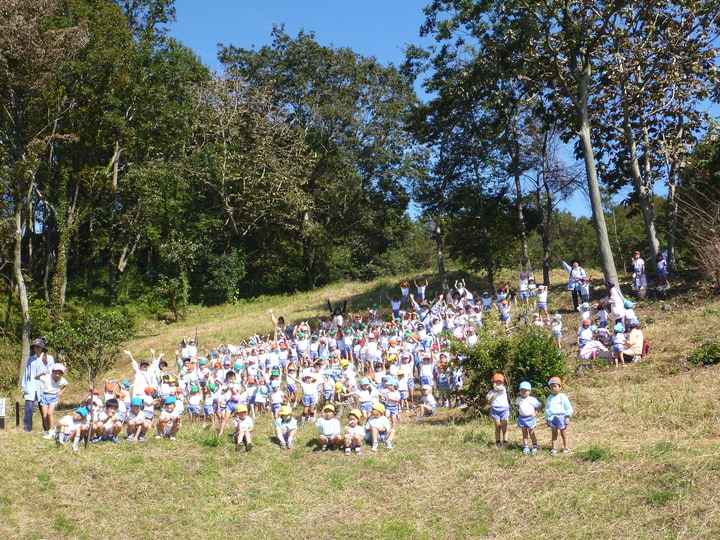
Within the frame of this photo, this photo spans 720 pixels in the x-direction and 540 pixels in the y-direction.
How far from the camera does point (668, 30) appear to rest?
22.7 meters

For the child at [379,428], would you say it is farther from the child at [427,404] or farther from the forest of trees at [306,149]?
the forest of trees at [306,149]

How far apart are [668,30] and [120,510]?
2307 centimetres

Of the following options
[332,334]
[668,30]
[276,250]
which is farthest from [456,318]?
[276,250]

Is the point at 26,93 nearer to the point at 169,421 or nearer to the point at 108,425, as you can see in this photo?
the point at 108,425

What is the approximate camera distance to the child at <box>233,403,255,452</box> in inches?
524

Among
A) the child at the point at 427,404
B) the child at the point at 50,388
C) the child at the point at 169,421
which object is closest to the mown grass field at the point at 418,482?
the child at the point at 169,421

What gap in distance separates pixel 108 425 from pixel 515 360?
881cm

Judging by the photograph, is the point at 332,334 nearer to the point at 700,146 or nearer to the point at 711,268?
the point at 711,268

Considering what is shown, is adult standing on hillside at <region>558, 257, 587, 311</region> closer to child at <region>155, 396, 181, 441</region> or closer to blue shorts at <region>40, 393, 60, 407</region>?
child at <region>155, 396, 181, 441</region>

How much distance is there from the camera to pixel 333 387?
53.1 ft

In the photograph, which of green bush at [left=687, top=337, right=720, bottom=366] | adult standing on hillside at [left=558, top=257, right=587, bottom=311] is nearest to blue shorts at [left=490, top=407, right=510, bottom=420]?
green bush at [left=687, top=337, right=720, bottom=366]

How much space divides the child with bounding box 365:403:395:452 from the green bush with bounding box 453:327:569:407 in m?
2.34

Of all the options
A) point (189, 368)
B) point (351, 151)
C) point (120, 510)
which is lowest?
point (120, 510)

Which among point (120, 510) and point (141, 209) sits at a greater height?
point (141, 209)
